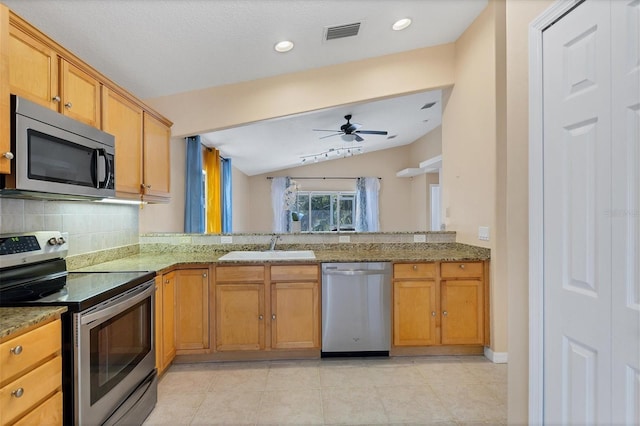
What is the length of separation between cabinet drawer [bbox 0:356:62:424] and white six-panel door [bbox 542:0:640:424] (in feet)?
6.72

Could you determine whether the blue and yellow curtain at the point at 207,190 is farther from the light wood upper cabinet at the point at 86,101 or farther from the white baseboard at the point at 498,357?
the white baseboard at the point at 498,357

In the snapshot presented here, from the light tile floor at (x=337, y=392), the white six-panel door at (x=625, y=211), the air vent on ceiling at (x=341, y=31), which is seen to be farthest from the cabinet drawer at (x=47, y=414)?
the air vent on ceiling at (x=341, y=31)

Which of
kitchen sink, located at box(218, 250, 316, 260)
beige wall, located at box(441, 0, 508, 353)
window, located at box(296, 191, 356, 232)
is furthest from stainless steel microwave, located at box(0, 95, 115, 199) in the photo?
window, located at box(296, 191, 356, 232)

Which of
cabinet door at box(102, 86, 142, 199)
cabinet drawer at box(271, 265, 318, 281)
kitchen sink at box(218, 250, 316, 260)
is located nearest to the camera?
cabinet door at box(102, 86, 142, 199)

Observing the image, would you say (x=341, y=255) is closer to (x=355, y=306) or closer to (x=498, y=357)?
(x=355, y=306)

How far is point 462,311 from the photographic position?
2848 mm

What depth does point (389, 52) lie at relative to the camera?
3.29m

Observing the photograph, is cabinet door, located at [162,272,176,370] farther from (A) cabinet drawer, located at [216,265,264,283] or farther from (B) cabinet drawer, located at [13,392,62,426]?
(B) cabinet drawer, located at [13,392,62,426]

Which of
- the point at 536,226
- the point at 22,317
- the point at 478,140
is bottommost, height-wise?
the point at 22,317

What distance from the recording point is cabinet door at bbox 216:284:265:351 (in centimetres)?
272

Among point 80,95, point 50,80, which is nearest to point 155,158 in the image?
point 80,95

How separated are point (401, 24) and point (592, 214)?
2.31 m

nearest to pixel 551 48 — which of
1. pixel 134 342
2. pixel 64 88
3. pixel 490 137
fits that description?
pixel 490 137

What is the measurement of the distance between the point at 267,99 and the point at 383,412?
2.86 m
